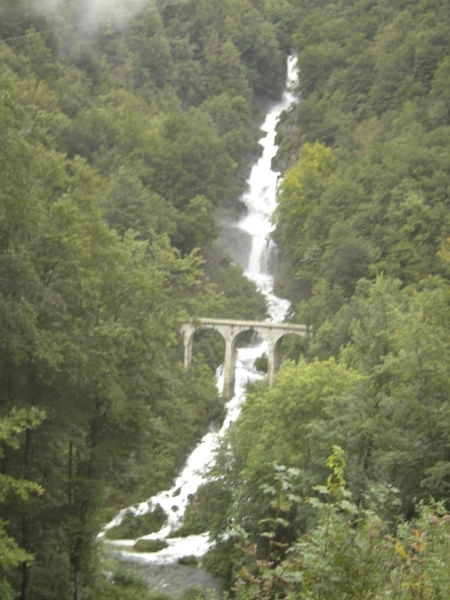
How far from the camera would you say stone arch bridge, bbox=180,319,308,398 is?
3519cm

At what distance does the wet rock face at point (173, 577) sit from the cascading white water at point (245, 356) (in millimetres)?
696

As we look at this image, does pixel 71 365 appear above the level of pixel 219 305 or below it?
below

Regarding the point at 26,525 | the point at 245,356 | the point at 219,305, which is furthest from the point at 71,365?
the point at 245,356

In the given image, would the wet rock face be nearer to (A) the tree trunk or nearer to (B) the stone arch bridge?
(A) the tree trunk

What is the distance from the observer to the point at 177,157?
4344cm

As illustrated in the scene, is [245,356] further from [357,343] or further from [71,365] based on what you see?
[71,365]

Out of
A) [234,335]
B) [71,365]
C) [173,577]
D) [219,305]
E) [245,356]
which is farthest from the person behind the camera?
[245,356]

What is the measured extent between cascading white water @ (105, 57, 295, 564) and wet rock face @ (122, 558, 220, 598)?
696 millimetres

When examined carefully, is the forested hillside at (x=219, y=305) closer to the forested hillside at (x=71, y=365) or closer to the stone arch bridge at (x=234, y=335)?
the forested hillside at (x=71, y=365)

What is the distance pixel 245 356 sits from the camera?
1565 inches

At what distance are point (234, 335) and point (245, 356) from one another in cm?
416

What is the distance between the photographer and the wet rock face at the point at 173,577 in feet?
64.2

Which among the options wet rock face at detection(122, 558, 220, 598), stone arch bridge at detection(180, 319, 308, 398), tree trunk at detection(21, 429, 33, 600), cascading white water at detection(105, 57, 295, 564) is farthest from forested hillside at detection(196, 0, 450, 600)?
tree trunk at detection(21, 429, 33, 600)

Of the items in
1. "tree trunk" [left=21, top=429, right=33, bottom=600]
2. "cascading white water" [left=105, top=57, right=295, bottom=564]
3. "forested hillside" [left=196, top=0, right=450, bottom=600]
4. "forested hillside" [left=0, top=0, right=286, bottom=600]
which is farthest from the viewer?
"cascading white water" [left=105, top=57, right=295, bottom=564]
